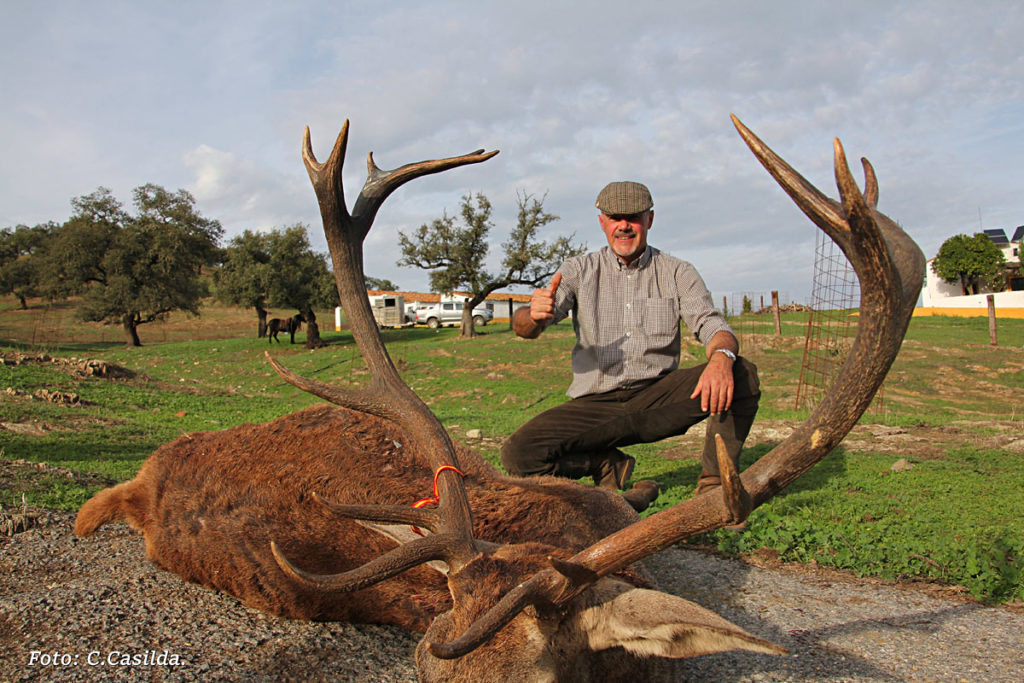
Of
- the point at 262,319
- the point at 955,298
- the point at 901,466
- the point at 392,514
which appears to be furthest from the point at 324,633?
the point at 955,298

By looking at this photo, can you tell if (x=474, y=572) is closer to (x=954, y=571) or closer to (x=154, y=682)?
(x=154, y=682)

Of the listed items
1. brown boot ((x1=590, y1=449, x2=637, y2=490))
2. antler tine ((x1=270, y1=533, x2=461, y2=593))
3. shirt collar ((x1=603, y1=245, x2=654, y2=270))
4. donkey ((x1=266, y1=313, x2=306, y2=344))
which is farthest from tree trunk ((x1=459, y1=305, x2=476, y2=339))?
antler tine ((x1=270, y1=533, x2=461, y2=593))

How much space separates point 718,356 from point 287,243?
122ft

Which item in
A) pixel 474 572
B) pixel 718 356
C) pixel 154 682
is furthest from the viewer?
pixel 718 356

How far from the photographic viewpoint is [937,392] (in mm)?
16922

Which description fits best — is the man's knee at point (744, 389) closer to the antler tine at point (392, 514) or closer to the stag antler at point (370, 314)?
the stag antler at point (370, 314)

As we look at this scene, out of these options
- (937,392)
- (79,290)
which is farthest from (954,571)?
(79,290)

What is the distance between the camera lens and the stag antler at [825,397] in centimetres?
220

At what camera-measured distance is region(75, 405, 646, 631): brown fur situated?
10.3 ft

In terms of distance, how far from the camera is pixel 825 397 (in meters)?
2.37

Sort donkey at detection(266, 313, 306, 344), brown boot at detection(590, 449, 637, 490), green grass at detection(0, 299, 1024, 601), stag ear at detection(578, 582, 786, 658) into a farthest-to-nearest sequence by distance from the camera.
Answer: donkey at detection(266, 313, 306, 344), brown boot at detection(590, 449, 637, 490), green grass at detection(0, 299, 1024, 601), stag ear at detection(578, 582, 786, 658)

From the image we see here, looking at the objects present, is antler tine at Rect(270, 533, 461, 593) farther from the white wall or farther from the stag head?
the white wall

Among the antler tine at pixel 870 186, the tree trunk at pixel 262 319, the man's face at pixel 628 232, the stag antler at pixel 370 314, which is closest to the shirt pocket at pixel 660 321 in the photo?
the man's face at pixel 628 232

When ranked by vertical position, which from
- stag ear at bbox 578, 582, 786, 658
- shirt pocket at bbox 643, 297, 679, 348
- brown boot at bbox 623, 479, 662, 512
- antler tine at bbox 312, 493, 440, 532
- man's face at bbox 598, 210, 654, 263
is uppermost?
man's face at bbox 598, 210, 654, 263
